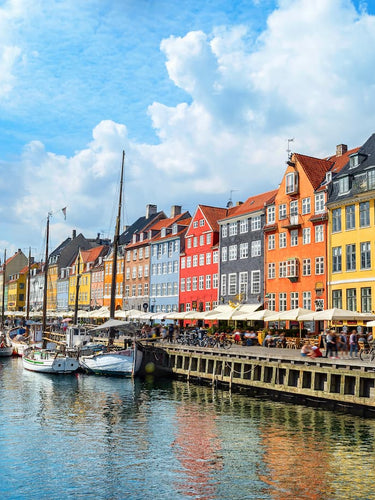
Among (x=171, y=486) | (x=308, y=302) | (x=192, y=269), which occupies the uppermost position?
(x=192, y=269)

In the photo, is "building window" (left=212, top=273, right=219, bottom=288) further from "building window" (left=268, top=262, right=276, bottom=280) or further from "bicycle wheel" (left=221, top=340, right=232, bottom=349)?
"bicycle wheel" (left=221, top=340, right=232, bottom=349)

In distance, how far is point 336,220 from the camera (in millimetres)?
47500

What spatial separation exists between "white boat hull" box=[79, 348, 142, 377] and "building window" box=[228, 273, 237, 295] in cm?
1893

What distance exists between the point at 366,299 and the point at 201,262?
27202 millimetres

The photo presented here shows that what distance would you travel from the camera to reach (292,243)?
2061 inches

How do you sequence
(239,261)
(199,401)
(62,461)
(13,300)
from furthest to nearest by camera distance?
(13,300)
(239,261)
(199,401)
(62,461)

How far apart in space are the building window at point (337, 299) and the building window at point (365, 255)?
128 inches

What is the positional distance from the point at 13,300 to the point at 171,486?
135023 millimetres

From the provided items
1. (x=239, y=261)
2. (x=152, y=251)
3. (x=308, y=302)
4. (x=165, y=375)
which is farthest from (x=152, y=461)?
(x=152, y=251)

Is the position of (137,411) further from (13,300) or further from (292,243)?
(13,300)

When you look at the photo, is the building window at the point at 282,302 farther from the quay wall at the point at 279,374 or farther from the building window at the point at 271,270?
the quay wall at the point at 279,374

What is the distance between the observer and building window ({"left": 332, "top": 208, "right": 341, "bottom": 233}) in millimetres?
47188

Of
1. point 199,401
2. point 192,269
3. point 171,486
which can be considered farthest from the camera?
point 192,269

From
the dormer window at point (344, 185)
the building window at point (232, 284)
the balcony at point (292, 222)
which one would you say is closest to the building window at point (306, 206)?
the balcony at point (292, 222)
